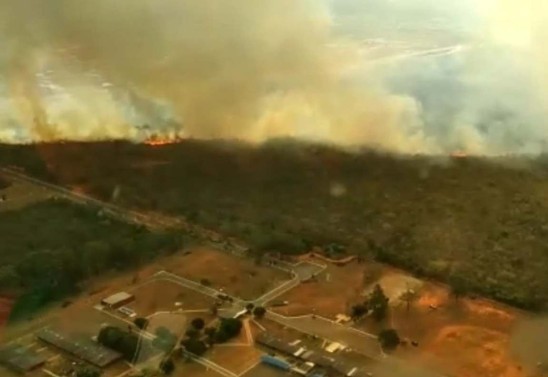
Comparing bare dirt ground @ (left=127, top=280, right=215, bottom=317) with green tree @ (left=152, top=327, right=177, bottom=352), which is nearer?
green tree @ (left=152, top=327, right=177, bottom=352)

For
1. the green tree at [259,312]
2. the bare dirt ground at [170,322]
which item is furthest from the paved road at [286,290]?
the bare dirt ground at [170,322]

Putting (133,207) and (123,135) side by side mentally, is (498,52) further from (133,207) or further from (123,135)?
(133,207)

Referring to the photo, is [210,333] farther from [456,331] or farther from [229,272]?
[456,331]

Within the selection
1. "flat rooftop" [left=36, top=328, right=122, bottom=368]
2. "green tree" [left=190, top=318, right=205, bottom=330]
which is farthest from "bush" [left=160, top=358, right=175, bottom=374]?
"green tree" [left=190, top=318, right=205, bottom=330]

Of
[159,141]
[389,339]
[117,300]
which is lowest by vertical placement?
[389,339]

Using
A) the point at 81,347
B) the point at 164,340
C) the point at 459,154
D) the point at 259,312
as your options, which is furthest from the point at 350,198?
the point at 81,347

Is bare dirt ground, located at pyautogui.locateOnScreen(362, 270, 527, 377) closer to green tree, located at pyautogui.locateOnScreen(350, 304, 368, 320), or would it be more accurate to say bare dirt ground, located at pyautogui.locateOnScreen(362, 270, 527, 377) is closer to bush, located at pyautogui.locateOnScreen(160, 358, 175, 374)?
green tree, located at pyautogui.locateOnScreen(350, 304, 368, 320)
